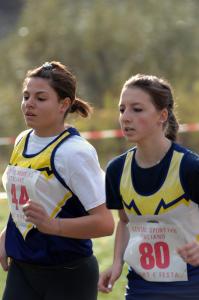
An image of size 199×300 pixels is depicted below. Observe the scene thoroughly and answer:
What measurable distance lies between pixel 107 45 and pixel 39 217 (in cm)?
1502

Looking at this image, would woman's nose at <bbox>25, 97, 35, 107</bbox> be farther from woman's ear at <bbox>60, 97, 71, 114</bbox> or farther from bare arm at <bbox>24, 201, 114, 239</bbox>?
bare arm at <bbox>24, 201, 114, 239</bbox>

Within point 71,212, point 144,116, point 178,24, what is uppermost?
point 178,24

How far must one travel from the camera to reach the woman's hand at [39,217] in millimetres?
4055

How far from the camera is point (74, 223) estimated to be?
4160mm

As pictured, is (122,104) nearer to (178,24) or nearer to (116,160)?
(116,160)

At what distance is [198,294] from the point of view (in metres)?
4.07

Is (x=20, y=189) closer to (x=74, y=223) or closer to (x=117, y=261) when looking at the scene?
(x=74, y=223)

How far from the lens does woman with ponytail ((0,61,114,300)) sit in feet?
13.8

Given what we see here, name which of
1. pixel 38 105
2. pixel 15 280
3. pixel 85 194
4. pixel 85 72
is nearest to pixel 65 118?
Answer: pixel 38 105

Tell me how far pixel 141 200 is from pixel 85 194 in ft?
0.92

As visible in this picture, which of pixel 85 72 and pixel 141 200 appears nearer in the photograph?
pixel 141 200

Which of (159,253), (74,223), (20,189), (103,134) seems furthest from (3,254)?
(103,134)

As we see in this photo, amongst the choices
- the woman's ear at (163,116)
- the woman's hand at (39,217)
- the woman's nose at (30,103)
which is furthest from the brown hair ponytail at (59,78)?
the woman's hand at (39,217)

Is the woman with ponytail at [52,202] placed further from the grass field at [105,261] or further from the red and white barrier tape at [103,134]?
the red and white barrier tape at [103,134]
